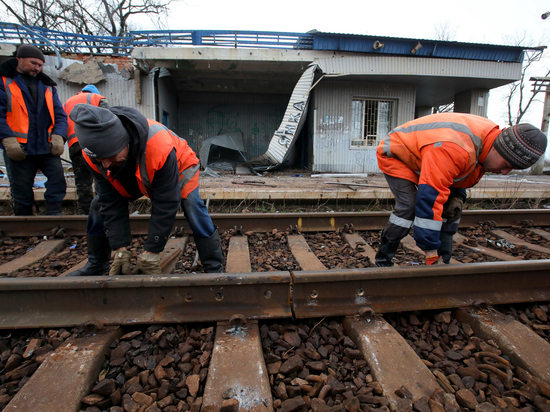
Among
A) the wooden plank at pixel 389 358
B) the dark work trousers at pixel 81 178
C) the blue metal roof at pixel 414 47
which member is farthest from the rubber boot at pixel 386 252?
the blue metal roof at pixel 414 47

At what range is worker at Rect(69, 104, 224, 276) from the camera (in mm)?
1661

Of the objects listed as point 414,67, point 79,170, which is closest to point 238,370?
point 79,170

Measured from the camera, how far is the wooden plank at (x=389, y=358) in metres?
1.34

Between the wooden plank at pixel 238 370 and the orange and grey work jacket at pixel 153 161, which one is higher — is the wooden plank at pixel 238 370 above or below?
below

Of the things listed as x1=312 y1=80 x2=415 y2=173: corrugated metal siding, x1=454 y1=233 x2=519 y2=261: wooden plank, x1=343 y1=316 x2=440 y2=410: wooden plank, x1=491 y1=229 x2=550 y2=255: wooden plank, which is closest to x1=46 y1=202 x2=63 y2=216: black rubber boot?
x1=343 y1=316 x2=440 y2=410: wooden plank

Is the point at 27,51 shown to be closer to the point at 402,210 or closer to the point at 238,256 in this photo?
the point at 238,256

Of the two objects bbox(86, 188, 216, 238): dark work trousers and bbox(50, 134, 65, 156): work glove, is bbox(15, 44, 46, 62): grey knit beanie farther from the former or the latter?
bbox(86, 188, 216, 238): dark work trousers

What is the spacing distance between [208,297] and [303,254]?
4.61 feet

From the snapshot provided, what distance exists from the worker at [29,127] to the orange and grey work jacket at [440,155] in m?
4.20

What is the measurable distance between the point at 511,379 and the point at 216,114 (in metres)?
15.7

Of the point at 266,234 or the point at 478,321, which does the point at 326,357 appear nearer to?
the point at 478,321

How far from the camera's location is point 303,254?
9.91ft

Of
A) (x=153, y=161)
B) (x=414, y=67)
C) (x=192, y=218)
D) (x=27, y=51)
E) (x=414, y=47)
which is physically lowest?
(x=192, y=218)

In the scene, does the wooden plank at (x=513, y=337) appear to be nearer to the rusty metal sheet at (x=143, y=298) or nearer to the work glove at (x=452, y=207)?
the work glove at (x=452, y=207)
